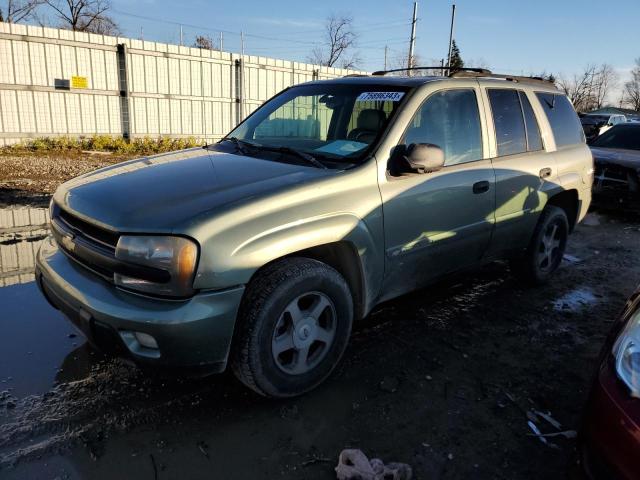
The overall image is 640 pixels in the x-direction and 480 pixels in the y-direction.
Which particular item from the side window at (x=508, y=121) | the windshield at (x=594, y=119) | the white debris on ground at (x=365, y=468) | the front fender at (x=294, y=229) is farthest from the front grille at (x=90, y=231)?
the windshield at (x=594, y=119)

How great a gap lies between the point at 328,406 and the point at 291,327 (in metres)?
0.51

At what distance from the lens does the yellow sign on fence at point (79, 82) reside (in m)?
12.6

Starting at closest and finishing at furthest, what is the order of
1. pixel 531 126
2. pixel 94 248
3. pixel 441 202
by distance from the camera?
1. pixel 94 248
2. pixel 441 202
3. pixel 531 126

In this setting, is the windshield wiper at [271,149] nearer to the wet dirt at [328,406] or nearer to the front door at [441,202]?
the front door at [441,202]

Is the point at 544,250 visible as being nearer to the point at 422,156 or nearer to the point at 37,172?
the point at 422,156

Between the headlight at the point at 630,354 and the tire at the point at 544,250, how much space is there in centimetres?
260

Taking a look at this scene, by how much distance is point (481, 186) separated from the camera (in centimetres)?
369

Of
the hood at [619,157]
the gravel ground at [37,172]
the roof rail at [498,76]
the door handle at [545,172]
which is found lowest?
the gravel ground at [37,172]

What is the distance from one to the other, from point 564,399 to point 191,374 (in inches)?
85.9

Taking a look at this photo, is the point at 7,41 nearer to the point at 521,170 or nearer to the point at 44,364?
the point at 44,364

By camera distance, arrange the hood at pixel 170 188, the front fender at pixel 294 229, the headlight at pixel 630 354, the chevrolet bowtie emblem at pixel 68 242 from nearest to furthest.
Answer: the headlight at pixel 630 354
the front fender at pixel 294 229
the hood at pixel 170 188
the chevrolet bowtie emblem at pixel 68 242

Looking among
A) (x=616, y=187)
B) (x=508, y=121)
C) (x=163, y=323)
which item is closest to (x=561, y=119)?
(x=508, y=121)

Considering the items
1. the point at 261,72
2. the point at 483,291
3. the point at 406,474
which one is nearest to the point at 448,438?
the point at 406,474

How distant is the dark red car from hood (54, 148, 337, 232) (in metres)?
1.66
